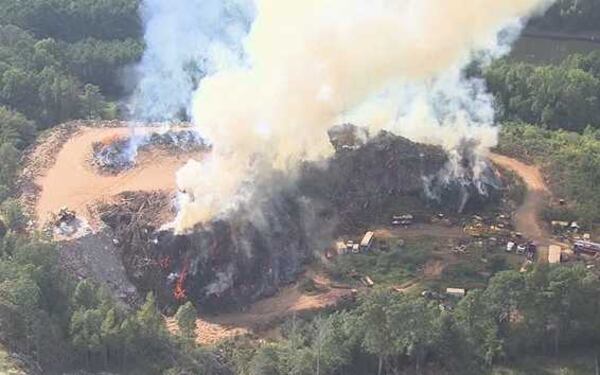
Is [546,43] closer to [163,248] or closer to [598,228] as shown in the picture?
[598,228]

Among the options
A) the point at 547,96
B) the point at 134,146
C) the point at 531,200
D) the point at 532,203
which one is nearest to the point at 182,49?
the point at 134,146

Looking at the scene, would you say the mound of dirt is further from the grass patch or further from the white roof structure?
the white roof structure

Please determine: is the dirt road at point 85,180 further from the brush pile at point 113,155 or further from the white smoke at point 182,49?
the white smoke at point 182,49

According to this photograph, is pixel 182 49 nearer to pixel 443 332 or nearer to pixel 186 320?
pixel 186 320

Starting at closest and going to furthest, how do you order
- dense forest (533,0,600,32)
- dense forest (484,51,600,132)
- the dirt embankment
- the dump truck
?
the dump truck < the dirt embankment < dense forest (484,51,600,132) < dense forest (533,0,600,32)

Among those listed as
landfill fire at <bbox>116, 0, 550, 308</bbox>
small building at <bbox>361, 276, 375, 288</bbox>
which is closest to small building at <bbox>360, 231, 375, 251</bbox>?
landfill fire at <bbox>116, 0, 550, 308</bbox>

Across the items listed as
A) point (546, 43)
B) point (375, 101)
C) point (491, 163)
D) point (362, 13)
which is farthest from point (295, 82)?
point (546, 43)
